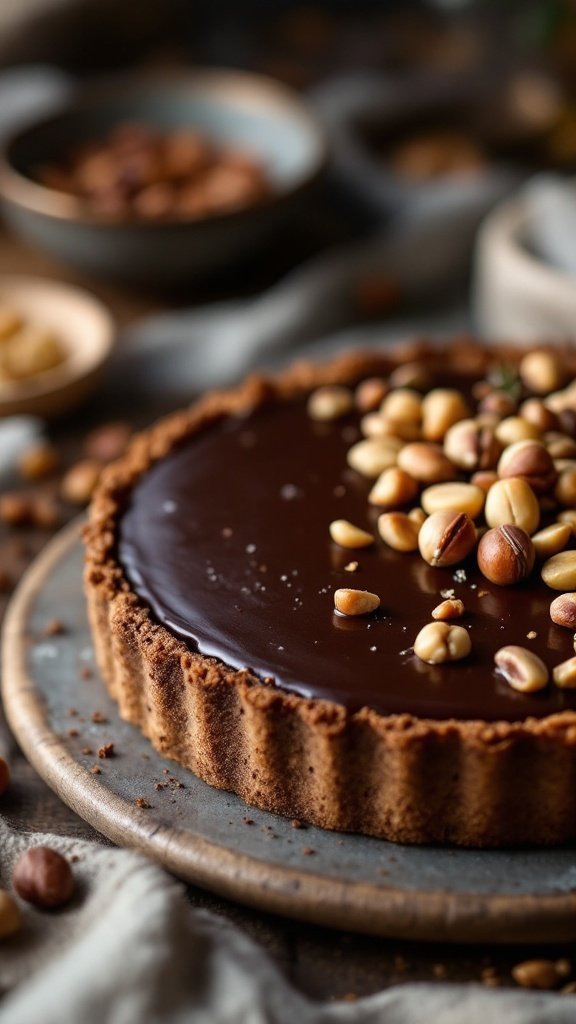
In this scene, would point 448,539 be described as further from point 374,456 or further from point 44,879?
point 44,879

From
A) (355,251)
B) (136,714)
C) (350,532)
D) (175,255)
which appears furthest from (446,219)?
(136,714)

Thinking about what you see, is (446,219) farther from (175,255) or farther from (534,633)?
(534,633)

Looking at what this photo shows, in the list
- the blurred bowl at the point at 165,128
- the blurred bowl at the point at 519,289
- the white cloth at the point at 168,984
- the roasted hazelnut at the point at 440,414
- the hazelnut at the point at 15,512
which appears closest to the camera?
the white cloth at the point at 168,984

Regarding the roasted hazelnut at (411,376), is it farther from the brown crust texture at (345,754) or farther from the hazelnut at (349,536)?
the brown crust texture at (345,754)

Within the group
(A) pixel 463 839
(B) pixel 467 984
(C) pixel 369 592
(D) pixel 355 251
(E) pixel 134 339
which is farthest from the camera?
(D) pixel 355 251

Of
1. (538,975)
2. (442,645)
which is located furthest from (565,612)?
(538,975)

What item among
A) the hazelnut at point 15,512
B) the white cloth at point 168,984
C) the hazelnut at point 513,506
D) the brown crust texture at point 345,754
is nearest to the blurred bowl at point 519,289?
the hazelnut at point 513,506
